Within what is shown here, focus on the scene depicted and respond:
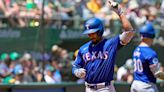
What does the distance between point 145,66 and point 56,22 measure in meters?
6.05

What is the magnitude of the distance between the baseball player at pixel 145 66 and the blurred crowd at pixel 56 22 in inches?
158

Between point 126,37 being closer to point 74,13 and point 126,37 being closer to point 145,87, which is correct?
point 145,87

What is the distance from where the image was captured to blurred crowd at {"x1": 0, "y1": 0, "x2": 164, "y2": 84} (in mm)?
12688

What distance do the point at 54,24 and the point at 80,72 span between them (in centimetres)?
644

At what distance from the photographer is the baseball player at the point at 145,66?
816 cm

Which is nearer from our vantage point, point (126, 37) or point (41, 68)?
point (126, 37)

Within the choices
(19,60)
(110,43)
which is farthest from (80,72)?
(19,60)

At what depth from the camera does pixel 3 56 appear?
13.2m

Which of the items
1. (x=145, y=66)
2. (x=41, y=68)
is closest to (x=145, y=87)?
(x=145, y=66)

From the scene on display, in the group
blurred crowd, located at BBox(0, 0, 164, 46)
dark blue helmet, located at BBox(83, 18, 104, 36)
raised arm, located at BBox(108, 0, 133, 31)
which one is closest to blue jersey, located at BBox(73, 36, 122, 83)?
dark blue helmet, located at BBox(83, 18, 104, 36)

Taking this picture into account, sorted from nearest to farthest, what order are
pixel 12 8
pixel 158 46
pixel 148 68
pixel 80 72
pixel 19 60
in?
1. pixel 80 72
2. pixel 148 68
3. pixel 19 60
4. pixel 12 8
5. pixel 158 46

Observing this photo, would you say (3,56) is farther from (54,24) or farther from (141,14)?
(141,14)

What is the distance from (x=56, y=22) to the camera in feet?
46.1

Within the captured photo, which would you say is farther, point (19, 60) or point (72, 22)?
point (72, 22)
